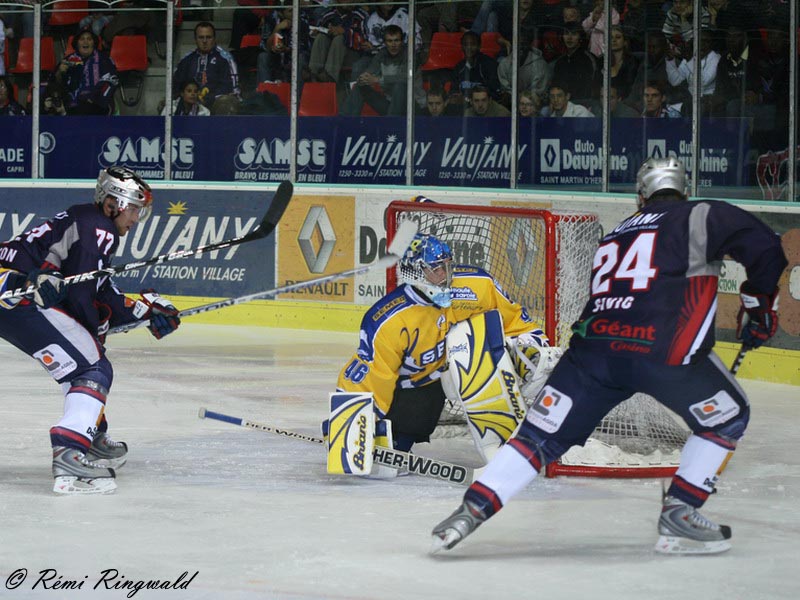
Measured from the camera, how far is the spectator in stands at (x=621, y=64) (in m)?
8.09

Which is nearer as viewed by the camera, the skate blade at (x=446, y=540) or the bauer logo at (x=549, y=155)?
the skate blade at (x=446, y=540)

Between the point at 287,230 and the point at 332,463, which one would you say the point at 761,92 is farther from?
the point at 332,463

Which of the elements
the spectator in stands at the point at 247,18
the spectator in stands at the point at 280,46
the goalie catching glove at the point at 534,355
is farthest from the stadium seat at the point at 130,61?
the goalie catching glove at the point at 534,355

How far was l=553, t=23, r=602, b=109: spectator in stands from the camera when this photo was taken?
27.1 ft

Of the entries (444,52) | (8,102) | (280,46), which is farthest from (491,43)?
(8,102)

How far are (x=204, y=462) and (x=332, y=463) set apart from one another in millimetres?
678

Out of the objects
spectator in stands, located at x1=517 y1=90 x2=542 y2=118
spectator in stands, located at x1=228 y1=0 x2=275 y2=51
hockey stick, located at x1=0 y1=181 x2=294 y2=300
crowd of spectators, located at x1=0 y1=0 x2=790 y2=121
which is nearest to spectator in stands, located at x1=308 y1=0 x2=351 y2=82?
crowd of spectators, located at x1=0 y1=0 x2=790 y2=121

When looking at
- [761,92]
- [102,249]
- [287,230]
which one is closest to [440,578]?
[102,249]

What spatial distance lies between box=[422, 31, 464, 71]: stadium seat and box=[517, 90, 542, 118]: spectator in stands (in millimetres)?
483

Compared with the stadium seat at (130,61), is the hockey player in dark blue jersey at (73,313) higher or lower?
lower

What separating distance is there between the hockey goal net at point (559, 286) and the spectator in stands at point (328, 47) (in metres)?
3.37

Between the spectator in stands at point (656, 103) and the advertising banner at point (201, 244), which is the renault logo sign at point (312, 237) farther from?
the spectator in stands at point (656, 103)

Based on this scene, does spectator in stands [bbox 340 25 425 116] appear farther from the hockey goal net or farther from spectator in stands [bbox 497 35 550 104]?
the hockey goal net

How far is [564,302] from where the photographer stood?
16.2 feet
